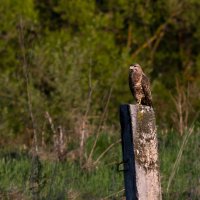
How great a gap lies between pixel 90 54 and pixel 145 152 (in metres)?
12.6

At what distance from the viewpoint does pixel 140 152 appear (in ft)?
22.2

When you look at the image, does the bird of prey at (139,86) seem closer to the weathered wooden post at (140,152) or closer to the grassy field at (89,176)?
the weathered wooden post at (140,152)

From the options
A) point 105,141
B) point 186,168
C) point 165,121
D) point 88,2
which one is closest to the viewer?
point 186,168

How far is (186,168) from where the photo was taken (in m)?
10.1

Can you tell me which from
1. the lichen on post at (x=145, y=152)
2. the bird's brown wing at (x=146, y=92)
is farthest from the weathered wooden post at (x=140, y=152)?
the bird's brown wing at (x=146, y=92)

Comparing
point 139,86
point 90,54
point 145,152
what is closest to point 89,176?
point 139,86

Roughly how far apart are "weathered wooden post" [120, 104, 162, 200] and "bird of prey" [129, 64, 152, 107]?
43 cm

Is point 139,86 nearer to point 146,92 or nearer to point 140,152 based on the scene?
point 146,92

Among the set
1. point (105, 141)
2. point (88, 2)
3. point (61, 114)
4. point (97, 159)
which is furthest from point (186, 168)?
point (88, 2)

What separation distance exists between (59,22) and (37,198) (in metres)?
15.8

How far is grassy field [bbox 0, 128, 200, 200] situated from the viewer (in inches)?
356

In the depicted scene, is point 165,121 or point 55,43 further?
point 55,43

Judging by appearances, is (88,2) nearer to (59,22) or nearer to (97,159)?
(59,22)

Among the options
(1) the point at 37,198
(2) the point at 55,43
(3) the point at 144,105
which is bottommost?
(1) the point at 37,198
